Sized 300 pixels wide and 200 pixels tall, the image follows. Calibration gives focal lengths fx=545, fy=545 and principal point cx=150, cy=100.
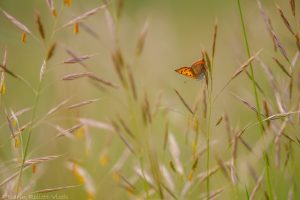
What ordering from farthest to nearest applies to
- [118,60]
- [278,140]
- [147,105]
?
[278,140], [147,105], [118,60]

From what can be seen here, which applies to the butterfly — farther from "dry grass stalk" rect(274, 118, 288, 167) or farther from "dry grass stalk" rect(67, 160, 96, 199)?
"dry grass stalk" rect(67, 160, 96, 199)

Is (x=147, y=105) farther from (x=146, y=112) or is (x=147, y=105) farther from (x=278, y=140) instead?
(x=278, y=140)

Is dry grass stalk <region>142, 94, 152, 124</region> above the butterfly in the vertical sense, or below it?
below

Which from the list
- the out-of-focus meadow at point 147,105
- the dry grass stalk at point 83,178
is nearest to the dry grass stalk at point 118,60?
the out-of-focus meadow at point 147,105

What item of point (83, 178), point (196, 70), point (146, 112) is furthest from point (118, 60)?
point (83, 178)

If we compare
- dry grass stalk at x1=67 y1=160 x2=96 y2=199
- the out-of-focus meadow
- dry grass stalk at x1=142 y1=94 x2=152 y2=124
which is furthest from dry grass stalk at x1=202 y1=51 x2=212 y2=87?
dry grass stalk at x1=67 y1=160 x2=96 y2=199

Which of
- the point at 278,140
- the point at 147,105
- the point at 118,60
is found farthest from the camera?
the point at 278,140

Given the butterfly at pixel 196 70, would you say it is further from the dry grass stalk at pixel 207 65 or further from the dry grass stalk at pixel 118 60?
the dry grass stalk at pixel 118 60

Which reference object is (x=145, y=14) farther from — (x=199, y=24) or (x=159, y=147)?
(x=159, y=147)

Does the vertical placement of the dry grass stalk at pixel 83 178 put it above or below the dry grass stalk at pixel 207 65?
below

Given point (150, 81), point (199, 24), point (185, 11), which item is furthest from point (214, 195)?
point (185, 11)
